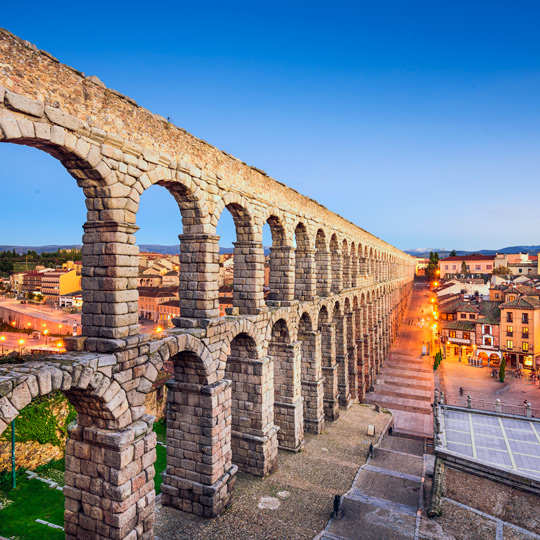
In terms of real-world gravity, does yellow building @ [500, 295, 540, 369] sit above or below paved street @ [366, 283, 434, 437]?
above

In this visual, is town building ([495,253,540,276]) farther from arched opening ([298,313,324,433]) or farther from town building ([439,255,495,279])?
arched opening ([298,313,324,433])

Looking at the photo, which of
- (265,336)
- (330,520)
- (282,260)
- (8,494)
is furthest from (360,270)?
(8,494)

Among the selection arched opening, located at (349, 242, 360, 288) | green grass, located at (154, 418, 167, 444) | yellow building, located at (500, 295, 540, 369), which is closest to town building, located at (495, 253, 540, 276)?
yellow building, located at (500, 295, 540, 369)

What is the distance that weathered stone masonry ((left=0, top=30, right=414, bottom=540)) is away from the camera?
28.1 feet

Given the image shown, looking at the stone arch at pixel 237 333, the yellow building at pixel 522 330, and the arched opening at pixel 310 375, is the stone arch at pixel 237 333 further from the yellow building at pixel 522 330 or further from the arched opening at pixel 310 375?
the yellow building at pixel 522 330

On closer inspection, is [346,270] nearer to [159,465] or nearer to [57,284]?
[159,465]

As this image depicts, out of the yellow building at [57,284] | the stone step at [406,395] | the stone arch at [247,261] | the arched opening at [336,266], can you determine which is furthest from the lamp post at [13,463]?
the yellow building at [57,284]

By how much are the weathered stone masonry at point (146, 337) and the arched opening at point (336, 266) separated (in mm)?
5533

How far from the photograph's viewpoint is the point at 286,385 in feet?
64.9

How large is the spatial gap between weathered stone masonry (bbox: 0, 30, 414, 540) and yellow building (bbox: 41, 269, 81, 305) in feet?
251

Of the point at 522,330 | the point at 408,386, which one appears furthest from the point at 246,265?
the point at 522,330

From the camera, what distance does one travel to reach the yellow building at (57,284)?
8312cm

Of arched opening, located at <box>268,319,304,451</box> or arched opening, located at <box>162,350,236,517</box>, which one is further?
arched opening, located at <box>268,319,304,451</box>

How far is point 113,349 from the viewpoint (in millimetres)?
9453
